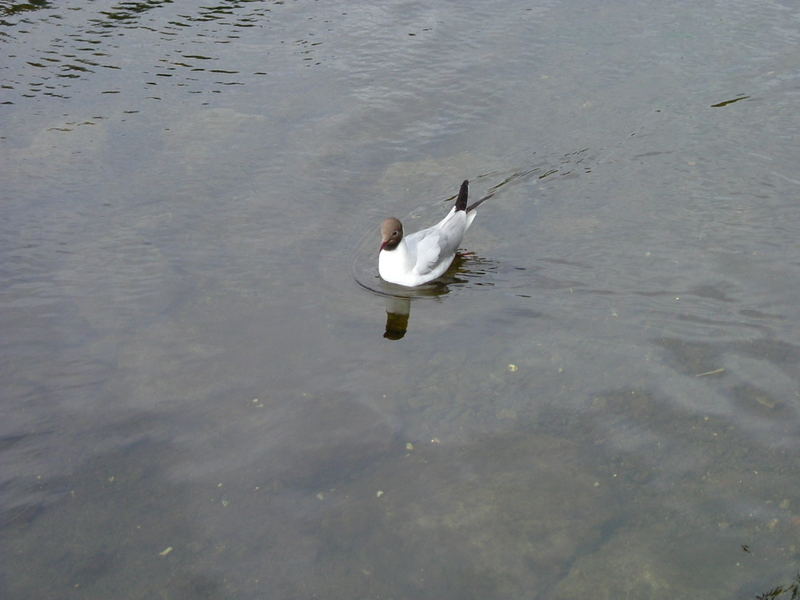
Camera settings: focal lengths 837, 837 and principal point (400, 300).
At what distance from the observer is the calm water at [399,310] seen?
4.99 metres

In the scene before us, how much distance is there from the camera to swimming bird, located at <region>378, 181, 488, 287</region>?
7488 mm

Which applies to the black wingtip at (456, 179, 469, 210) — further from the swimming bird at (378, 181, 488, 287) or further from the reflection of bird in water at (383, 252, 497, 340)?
the reflection of bird in water at (383, 252, 497, 340)

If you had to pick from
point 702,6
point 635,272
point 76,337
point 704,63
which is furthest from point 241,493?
point 702,6

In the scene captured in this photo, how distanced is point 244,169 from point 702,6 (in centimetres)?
727

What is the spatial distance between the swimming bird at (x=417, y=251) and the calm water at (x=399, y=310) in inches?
7.8

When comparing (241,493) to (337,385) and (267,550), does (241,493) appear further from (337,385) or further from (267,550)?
(337,385)

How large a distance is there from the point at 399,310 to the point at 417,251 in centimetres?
62

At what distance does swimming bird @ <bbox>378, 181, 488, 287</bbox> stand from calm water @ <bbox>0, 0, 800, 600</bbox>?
198mm

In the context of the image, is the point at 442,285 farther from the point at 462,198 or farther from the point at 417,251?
the point at 462,198

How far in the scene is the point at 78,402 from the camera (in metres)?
6.07

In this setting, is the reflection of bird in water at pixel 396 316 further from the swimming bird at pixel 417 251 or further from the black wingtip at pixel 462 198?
the black wingtip at pixel 462 198

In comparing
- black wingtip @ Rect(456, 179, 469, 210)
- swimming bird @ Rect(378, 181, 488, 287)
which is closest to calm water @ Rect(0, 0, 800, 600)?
swimming bird @ Rect(378, 181, 488, 287)

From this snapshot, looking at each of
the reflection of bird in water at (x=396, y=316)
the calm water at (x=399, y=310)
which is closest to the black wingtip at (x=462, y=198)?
the calm water at (x=399, y=310)

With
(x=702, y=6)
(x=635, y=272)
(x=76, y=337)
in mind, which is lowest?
(x=76, y=337)
